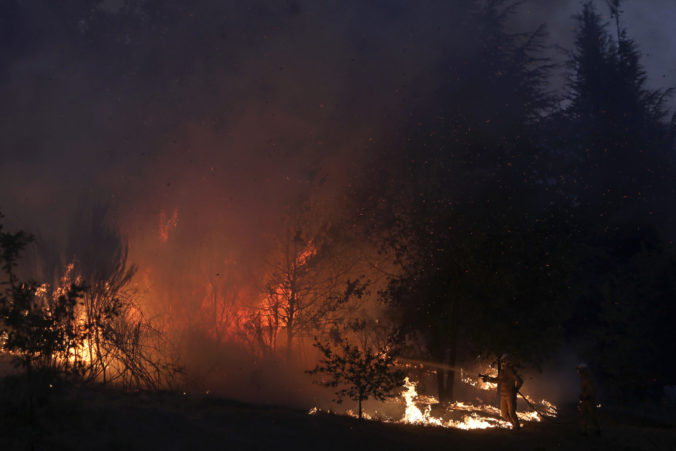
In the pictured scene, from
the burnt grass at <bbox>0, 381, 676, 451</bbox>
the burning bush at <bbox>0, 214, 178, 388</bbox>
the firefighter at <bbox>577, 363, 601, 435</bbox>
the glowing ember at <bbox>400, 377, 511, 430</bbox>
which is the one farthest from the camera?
the glowing ember at <bbox>400, 377, 511, 430</bbox>

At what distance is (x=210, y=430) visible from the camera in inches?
345

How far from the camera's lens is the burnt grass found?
739 cm

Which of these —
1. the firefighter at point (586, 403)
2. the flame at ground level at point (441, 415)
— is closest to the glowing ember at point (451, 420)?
the flame at ground level at point (441, 415)

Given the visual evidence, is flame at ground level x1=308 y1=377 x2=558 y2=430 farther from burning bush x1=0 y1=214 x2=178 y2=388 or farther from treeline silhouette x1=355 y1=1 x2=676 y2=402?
burning bush x1=0 y1=214 x2=178 y2=388

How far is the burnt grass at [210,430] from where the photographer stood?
7.39m

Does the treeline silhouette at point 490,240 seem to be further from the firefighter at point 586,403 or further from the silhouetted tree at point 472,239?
the firefighter at point 586,403

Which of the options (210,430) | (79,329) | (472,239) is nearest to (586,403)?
(472,239)

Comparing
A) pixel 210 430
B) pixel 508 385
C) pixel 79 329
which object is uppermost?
pixel 79 329

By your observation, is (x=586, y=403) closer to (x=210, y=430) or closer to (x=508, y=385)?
(x=508, y=385)

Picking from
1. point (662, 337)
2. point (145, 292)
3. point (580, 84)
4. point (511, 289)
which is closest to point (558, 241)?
point (511, 289)

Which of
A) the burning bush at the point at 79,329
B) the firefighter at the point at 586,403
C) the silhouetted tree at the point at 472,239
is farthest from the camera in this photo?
the silhouetted tree at the point at 472,239

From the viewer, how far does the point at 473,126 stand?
16.6 metres

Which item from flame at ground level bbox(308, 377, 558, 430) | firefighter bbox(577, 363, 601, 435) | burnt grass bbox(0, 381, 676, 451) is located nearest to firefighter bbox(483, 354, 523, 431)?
flame at ground level bbox(308, 377, 558, 430)

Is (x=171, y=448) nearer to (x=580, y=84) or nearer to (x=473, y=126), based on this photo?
(x=473, y=126)
